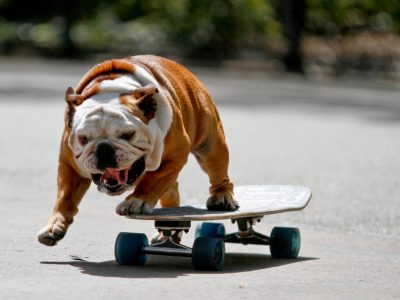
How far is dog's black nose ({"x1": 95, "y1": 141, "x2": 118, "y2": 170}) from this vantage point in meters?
6.22

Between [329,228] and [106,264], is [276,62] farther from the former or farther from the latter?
[106,264]

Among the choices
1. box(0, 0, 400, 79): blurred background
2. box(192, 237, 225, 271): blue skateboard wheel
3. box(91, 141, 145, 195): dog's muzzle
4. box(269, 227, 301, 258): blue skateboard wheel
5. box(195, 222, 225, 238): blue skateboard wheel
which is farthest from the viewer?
box(0, 0, 400, 79): blurred background

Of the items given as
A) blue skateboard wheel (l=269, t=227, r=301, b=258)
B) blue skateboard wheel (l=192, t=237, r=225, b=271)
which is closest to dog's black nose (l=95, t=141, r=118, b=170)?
blue skateboard wheel (l=192, t=237, r=225, b=271)

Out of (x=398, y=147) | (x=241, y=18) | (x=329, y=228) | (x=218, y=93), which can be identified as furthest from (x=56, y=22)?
(x=329, y=228)

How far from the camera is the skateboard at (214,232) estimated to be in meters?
6.52

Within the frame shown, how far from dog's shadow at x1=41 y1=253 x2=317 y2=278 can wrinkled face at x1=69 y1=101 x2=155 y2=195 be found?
467mm

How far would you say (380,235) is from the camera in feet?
28.5

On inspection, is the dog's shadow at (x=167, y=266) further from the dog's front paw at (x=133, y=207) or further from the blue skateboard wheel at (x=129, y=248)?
the dog's front paw at (x=133, y=207)

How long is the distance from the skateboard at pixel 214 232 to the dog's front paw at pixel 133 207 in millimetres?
35

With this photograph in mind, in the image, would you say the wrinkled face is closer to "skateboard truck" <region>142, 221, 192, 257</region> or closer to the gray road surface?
"skateboard truck" <region>142, 221, 192, 257</region>

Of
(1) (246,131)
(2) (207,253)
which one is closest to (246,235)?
(2) (207,253)

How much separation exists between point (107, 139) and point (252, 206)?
1.35 m

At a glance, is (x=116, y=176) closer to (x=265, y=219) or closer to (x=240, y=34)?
(x=265, y=219)

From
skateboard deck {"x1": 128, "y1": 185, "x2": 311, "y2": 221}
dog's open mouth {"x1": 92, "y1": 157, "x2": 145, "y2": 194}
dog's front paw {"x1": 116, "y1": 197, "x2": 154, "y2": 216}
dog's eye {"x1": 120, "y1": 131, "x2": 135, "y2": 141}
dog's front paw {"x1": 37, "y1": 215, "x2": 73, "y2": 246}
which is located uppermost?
dog's eye {"x1": 120, "y1": 131, "x2": 135, "y2": 141}
